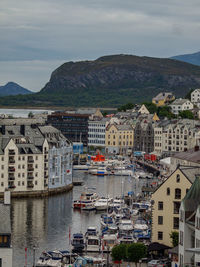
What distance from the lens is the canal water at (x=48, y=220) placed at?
71.6 meters

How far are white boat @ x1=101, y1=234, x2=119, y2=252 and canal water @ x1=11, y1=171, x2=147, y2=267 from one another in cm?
338

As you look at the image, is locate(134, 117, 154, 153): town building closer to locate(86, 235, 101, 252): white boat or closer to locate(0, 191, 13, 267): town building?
locate(86, 235, 101, 252): white boat

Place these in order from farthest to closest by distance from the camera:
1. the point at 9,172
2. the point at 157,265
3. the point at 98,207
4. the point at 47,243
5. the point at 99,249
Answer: the point at 9,172 < the point at 98,207 < the point at 47,243 < the point at 99,249 < the point at 157,265

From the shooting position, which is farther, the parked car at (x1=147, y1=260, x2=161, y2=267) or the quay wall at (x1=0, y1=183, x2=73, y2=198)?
the quay wall at (x1=0, y1=183, x2=73, y2=198)

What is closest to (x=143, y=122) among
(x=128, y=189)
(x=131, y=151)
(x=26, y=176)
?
(x=131, y=151)

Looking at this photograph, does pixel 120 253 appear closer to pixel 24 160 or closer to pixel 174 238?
pixel 174 238

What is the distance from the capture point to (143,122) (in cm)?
17838

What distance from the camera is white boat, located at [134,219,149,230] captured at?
7637 centimetres

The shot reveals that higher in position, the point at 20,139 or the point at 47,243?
the point at 20,139

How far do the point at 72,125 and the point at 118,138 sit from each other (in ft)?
35.8

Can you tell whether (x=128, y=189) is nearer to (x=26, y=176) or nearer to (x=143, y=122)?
(x=26, y=176)

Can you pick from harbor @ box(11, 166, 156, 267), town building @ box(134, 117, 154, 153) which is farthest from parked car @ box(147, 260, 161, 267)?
town building @ box(134, 117, 154, 153)

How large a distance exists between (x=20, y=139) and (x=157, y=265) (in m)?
52.9

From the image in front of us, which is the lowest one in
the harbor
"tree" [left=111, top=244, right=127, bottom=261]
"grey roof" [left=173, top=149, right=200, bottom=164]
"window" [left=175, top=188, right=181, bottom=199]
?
the harbor
